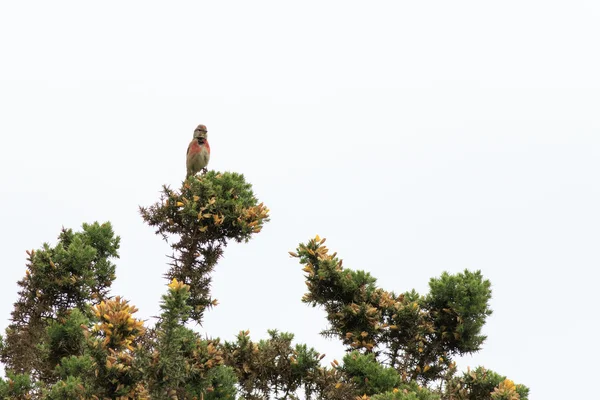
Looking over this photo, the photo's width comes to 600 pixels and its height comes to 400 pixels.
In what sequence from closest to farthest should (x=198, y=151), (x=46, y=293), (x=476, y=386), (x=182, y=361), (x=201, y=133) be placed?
1. (x=182, y=361)
2. (x=476, y=386)
3. (x=46, y=293)
4. (x=198, y=151)
5. (x=201, y=133)

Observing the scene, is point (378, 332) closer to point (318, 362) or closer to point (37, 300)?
point (318, 362)

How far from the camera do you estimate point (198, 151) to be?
49.4 ft

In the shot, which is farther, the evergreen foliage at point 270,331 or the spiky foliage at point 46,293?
the spiky foliage at point 46,293

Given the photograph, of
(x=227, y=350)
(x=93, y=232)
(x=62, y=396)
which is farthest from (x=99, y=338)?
(x=93, y=232)

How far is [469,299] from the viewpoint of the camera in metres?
11.2

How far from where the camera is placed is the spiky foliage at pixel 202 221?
10.8m

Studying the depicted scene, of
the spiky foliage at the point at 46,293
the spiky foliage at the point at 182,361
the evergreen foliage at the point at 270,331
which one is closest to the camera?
the spiky foliage at the point at 182,361

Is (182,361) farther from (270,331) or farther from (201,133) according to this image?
(201,133)

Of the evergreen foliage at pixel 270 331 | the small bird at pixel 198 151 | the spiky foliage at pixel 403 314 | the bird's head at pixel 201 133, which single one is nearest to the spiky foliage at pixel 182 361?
the evergreen foliage at pixel 270 331

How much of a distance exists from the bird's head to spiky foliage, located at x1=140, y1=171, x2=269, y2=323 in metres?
3.68

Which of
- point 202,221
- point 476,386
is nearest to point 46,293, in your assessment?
point 202,221

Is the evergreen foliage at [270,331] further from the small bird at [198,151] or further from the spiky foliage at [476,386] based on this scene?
the small bird at [198,151]

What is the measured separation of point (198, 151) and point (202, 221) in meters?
4.25

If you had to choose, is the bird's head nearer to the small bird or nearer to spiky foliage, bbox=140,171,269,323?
the small bird
